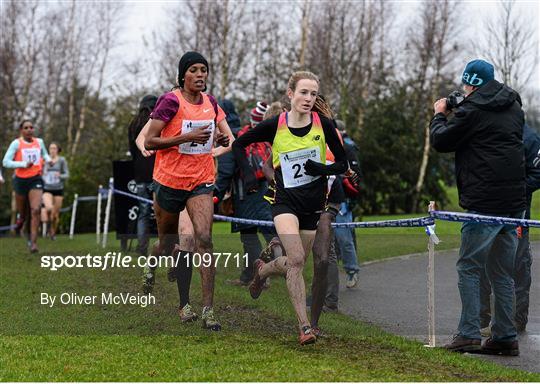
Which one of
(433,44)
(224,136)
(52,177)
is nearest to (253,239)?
(224,136)

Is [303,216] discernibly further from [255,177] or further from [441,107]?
[441,107]

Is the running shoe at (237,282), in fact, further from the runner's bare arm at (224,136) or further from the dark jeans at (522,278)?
the dark jeans at (522,278)

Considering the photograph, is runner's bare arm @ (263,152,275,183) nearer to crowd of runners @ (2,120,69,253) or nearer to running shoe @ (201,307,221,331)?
running shoe @ (201,307,221,331)

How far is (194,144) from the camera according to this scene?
800 cm

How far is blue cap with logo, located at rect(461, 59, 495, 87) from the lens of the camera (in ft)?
23.5

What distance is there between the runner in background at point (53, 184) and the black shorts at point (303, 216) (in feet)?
46.2

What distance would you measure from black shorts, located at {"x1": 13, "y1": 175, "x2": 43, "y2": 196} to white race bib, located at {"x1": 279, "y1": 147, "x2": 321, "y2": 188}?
8.97 meters

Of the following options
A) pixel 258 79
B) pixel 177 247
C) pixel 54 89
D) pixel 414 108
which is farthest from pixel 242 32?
pixel 177 247

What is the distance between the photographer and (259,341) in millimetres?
7121

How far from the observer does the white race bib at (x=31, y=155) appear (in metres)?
15.4

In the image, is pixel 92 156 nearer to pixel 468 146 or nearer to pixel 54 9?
pixel 54 9

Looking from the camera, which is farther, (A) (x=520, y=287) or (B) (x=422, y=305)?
(B) (x=422, y=305)

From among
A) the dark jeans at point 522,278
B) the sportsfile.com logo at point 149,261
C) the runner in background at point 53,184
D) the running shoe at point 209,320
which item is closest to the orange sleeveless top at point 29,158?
the sportsfile.com logo at point 149,261

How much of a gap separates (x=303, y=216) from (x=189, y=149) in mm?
1213
